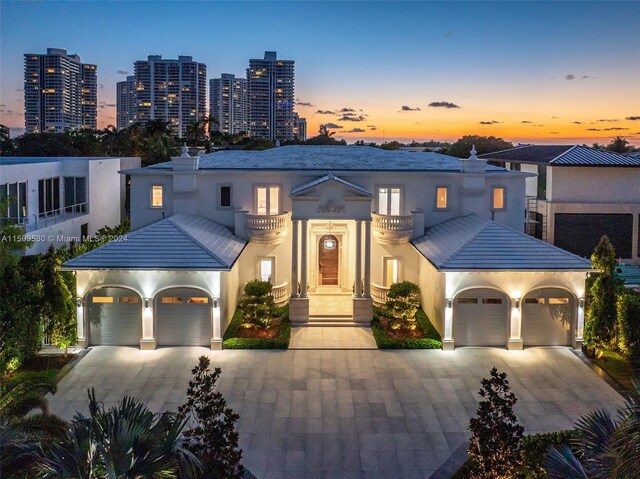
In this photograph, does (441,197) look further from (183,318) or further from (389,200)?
(183,318)

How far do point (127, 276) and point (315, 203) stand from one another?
841cm

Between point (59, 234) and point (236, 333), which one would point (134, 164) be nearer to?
point (59, 234)

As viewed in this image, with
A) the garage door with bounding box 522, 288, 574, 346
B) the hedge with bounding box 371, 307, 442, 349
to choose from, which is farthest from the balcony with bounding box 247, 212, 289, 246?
the garage door with bounding box 522, 288, 574, 346

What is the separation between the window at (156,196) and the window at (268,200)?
4831mm

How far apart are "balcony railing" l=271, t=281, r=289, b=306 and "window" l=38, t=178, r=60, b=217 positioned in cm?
1315

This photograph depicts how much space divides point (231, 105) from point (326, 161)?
104 metres

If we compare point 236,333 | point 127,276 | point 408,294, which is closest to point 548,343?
point 408,294

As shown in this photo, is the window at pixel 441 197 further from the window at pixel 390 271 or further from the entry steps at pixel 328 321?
the entry steps at pixel 328 321

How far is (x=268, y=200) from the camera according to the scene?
26.9 meters

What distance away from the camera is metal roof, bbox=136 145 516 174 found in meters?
26.7

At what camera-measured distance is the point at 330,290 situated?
28109 millimetres

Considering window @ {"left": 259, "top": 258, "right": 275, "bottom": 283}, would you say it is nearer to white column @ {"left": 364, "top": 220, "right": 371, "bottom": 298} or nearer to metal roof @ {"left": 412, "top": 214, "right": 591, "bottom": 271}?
white column @ {"left": 364, "top": 220, "right": 371, "bottom": 298}

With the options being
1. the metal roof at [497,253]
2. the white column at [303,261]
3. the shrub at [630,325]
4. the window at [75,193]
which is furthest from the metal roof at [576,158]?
the window at [75,193]

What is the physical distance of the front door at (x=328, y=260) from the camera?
2797 centimetres
